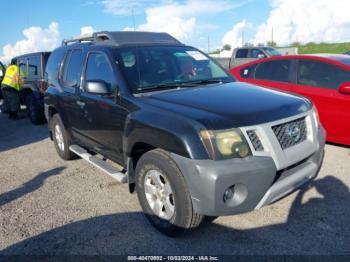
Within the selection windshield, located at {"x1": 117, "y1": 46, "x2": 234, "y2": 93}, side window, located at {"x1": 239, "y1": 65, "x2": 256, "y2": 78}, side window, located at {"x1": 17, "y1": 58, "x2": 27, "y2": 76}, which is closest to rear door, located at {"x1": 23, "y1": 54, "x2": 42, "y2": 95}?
side window, located at {"x1": 17, "y1": 58, "x2": 27, "y2": 76}

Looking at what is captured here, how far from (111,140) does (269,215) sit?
1981 millimetres

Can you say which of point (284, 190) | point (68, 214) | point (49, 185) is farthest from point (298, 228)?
point (49, 185)

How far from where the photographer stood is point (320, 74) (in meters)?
5.76

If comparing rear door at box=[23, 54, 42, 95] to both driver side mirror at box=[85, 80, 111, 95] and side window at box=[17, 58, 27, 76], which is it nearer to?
side window at box=[17, 58, 27, 76]

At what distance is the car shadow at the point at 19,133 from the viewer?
7.65 metres

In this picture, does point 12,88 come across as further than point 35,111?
Yes

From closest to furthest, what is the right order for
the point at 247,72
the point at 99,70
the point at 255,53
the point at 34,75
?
the point at 99,70 → the point at 247,72 → the point at 34,75 → the point at 255,53

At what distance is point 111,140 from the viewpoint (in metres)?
4.12

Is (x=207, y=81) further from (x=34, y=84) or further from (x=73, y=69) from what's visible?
(x=34, y=84)

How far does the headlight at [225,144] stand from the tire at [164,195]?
39cm

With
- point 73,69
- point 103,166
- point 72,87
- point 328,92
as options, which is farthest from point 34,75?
point 328,92

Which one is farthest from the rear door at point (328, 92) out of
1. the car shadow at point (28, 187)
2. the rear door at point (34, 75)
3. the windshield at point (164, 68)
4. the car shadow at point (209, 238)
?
the rear door at point (34, 75)

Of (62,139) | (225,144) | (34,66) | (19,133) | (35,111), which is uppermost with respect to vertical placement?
(34,66)

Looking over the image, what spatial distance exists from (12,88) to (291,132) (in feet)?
30.7
